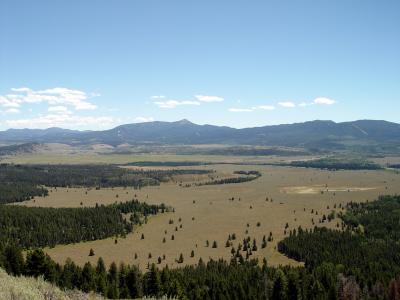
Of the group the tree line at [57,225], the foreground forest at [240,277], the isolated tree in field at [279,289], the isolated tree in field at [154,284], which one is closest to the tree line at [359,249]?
the foreground forest at [240,277]

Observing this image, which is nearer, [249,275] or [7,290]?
[7,290]

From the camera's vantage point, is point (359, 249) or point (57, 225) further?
point (57, 225)

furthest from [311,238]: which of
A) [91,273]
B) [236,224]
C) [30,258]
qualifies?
[30,258]

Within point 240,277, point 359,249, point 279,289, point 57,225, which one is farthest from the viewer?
point 57,225

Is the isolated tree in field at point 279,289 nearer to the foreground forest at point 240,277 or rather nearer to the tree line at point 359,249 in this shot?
the foreground forest at point 240,277

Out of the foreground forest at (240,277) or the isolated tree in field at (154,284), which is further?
the isolated tree in field at (154,284)

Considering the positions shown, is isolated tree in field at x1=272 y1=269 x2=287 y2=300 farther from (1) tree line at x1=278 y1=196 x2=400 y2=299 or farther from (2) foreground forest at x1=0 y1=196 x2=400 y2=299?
(1) tree line at x1=278 y1=196 x2=400 y2=299

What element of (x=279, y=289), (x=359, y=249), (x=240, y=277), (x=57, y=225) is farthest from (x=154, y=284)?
(x=57, y=225)

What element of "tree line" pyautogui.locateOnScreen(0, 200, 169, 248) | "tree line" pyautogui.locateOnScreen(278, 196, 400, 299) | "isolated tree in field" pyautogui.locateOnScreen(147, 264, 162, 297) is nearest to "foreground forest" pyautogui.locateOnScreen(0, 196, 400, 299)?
"isolated tree in field" pyautogui.locateOnScreen(147, 264, 162, 297)

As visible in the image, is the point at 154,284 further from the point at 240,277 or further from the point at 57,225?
the point at 57,225

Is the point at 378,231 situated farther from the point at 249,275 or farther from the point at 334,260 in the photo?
the point at 249,275

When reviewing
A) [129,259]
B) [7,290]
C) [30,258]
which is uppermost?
[7,290]
